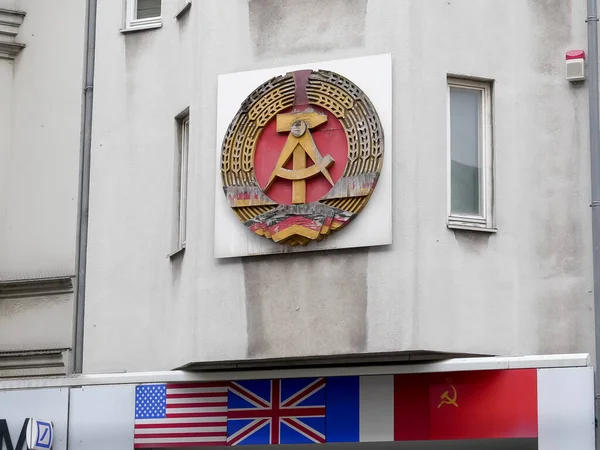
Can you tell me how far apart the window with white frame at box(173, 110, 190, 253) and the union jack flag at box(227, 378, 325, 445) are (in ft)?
7.12

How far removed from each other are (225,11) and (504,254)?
4466 mm

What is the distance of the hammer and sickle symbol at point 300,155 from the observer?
68.4ft

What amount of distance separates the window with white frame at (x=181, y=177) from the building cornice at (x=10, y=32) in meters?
3.48

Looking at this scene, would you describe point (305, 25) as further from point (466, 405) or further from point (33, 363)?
point (33, 363)

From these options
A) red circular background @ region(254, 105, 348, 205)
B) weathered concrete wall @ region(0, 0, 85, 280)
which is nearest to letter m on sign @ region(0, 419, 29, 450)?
weathered concrete wall @ region(0, 0, 85, 280)

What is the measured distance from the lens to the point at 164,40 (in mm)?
23203

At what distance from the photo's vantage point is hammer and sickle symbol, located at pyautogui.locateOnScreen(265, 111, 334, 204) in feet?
68.4

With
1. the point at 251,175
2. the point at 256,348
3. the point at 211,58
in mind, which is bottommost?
the point at 256,348

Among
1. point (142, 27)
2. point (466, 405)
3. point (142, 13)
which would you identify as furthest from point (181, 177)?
point (466, 405)

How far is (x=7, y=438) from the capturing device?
2294cm

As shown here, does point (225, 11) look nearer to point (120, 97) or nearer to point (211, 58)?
point (211, 58)

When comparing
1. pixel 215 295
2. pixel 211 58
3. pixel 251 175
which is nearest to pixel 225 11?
pixel 211 58

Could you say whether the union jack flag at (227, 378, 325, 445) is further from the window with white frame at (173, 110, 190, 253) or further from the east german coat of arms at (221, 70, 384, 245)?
the window with white frame at (173, 110, 190, 253)

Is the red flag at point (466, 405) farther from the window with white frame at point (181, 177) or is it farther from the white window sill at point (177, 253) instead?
the window with white frame at point (181, 177)
